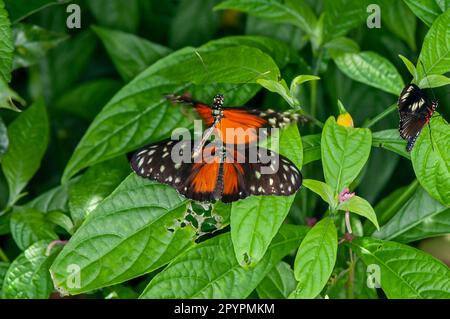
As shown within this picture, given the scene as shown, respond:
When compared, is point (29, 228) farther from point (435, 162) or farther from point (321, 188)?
point (435, 162)

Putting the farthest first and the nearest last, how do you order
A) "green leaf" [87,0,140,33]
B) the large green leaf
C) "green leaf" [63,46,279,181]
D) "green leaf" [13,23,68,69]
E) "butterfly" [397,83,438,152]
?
"green leaf" [87,0,140,33] → "green leaf" [13,23,68,69] → "green leaf" [63,46,279,181] → "butterfly" [397,83,438,152] → the large green leaf

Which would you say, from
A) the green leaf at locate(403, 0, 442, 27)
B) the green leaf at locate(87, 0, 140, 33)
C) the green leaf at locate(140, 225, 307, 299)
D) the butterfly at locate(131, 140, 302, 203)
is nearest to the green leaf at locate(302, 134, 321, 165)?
the butterfly at locate(131, 140, 302, 203)

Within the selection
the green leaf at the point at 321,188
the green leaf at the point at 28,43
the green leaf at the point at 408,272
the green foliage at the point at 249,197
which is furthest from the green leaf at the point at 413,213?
the green leaf at the point at 28,43

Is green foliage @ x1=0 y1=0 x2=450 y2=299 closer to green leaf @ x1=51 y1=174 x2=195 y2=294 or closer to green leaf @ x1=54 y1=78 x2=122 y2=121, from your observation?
green leaf @ x1=51 y1=174 x2=195 y2=294

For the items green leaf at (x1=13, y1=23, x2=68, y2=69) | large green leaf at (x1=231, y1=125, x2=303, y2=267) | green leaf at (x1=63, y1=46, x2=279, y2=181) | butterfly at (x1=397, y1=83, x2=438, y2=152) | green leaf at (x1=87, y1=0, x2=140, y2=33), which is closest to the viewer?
large green leaf at (x1=231, y1=125, x2=303, y2=267)

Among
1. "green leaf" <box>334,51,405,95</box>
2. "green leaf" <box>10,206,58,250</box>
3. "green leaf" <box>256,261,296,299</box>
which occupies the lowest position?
"green leaf" <box>256,261,296,299</box>

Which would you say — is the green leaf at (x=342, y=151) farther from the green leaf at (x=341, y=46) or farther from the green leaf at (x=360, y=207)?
the green leaf at (x=341, y=46)
